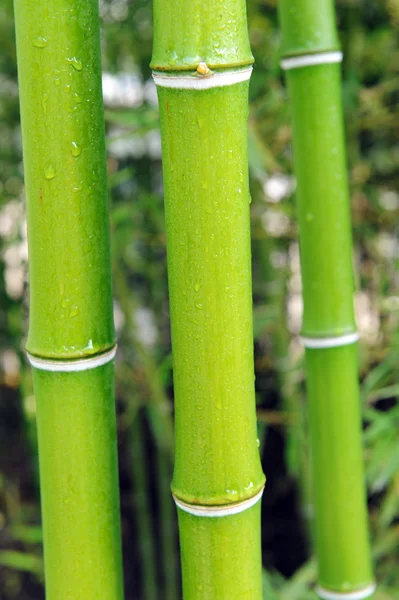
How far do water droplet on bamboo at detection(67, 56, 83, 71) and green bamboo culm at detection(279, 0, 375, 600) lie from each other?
11.3 inches

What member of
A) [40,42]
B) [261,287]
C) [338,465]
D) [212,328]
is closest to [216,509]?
[212,328]

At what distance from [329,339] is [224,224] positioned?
1.01 feet

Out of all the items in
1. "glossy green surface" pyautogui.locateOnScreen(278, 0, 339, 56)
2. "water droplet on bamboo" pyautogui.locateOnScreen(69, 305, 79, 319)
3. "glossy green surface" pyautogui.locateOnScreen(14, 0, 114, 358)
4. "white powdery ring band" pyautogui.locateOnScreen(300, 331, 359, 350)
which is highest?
"glossy green surface" pyautogui.locateOnScreen(278, 0, 339, 56)

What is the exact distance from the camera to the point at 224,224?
49cm

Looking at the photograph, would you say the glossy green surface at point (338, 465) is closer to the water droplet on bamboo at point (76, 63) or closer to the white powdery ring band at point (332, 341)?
the white powdery ring band at point (332, 341)

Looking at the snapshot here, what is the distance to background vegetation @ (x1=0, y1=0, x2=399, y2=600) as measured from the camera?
127 cm

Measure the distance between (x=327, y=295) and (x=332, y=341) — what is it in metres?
0.05

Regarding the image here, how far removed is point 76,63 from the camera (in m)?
0.49

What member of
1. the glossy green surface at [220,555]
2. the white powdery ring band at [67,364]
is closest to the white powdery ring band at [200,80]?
the white powdery ring band at [67,364]

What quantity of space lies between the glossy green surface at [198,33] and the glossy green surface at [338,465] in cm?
39

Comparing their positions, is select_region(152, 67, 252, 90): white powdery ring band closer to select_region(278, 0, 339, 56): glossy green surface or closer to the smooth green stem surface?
the smooth green stem surface

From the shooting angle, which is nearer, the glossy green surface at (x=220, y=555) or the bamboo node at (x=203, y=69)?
the bamboo node at (x=203, y=69)

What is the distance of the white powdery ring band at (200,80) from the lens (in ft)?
1.52

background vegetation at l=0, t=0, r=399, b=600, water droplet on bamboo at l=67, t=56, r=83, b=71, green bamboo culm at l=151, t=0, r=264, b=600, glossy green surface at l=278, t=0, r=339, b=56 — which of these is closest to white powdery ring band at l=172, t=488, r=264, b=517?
green bamboo culm at l=151, t=0, r=264, b=600
